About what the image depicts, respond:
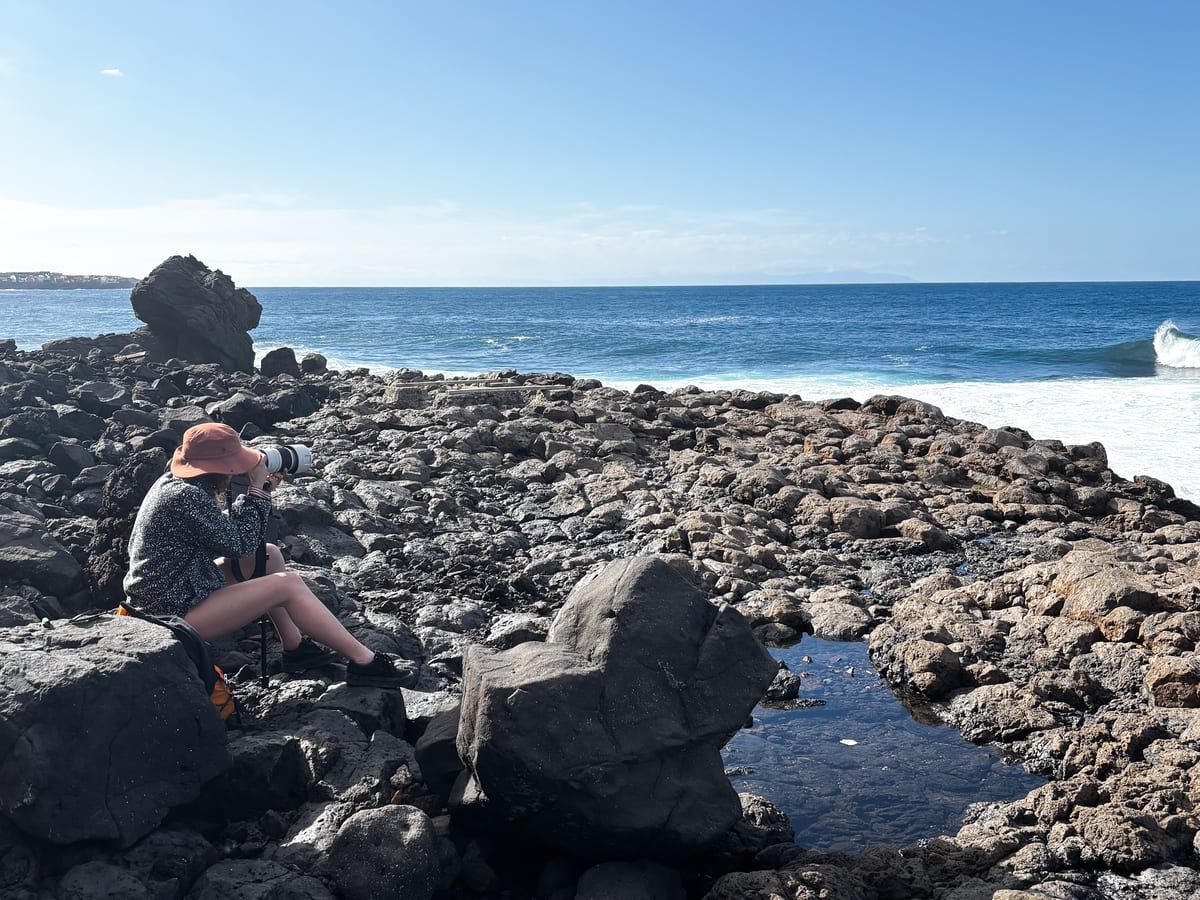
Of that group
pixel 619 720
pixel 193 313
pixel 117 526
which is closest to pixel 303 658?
pixel 619 720

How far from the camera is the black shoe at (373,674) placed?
5.33 m

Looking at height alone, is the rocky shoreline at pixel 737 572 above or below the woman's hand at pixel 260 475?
below

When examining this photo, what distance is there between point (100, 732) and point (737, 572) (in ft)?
20.3

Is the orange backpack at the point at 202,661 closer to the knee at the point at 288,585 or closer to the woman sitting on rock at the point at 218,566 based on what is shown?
the woman sitting on rock at the point at 218,566

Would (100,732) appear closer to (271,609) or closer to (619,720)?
(271,609)

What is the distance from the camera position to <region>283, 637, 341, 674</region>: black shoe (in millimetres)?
5480

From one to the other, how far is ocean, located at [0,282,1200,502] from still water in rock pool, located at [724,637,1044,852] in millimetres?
10332

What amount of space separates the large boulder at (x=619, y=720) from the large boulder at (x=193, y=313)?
74.6ft

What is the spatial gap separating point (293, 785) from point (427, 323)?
6678cm

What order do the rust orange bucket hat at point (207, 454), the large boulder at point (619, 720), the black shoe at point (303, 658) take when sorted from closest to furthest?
1. the large boulder at point (619, 720)
2. the rust orange bucket hat at point (207, 454)
3. the black shoe at point (303, 658)

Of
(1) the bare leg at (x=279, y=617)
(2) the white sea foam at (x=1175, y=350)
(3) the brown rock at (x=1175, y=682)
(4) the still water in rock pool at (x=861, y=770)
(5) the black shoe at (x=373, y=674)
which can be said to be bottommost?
(4) the still water in rock pool at (x=861, y=770)

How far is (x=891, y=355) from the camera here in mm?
38562

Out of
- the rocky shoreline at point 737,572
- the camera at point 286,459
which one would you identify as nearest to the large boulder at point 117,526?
the rocky shoreline at point 737,572

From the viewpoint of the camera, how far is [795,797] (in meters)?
5.37
